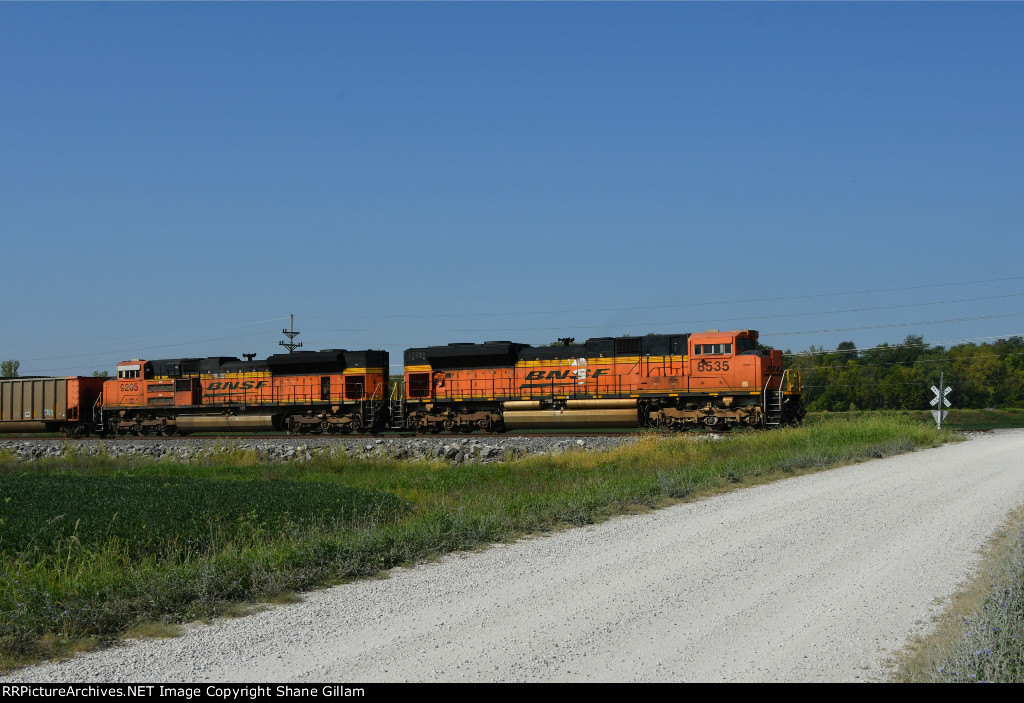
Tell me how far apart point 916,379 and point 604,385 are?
54.1m

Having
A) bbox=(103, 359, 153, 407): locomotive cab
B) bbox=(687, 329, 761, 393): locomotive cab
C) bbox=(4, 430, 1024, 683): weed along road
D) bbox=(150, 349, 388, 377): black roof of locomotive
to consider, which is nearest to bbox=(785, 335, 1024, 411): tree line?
bbox=(687, 329, 761, 393): locomotive cab

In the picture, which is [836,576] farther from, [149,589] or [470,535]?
[149,589]

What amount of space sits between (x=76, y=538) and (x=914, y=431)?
24.4m

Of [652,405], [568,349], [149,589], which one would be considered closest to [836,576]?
[149,589]

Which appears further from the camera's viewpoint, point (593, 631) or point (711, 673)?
point (593, 631)

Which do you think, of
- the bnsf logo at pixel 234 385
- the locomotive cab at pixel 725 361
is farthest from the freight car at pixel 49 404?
the locomotive cab at pixel 725 361

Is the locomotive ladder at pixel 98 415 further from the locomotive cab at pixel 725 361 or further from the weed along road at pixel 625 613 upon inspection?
the weed along road at pixel 625 613

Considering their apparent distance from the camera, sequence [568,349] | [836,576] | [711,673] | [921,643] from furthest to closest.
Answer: [568,349] → [836,576] → [921,643] → [711,673]

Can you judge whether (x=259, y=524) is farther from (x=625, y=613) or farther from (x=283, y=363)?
(x=283, y=363)

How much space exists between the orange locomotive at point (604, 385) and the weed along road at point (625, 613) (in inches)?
711

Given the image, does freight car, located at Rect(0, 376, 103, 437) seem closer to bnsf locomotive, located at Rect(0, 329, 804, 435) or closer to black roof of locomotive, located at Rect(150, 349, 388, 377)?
bnsf locomotive, located at Rect(0, 329, 804, 435)

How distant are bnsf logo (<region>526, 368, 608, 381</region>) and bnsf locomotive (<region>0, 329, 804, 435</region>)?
0.13 feet

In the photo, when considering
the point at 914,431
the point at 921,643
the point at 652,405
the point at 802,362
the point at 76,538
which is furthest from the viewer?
the point at 802,362

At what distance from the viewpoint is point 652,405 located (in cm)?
3045
